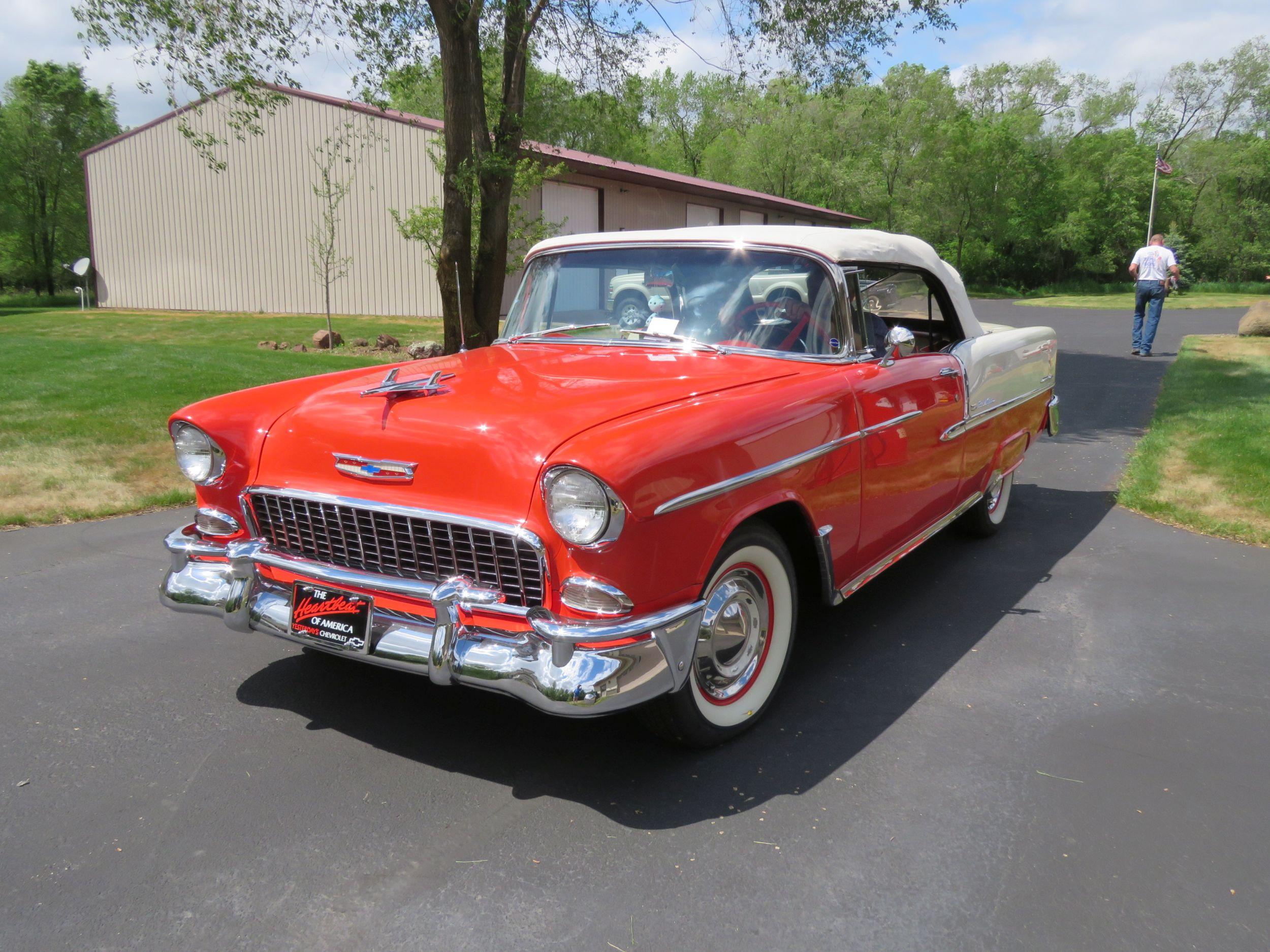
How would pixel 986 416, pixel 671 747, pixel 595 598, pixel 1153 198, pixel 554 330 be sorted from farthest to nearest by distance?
pixel 1153 198 → pixel 986 416 → pixel 554 330 → pixel 671 747 → pixel 595 598

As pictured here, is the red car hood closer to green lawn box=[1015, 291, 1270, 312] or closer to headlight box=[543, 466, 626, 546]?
headlight box=[543, 466, 626, 546]

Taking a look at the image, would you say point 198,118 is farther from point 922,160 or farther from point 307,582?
point 922,160

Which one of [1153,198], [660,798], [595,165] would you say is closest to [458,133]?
[660,798]

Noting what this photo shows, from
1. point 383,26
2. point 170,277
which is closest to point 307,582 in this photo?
point 383,26

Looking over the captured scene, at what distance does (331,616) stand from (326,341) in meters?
13.1

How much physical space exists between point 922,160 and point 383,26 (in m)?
42.1

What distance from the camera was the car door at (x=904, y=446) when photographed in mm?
3664

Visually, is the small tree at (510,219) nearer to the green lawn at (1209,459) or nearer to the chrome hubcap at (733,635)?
the green lawn at (1209,459)

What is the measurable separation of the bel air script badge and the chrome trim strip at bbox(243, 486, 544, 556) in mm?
77

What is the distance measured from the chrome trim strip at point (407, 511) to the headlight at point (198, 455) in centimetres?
18

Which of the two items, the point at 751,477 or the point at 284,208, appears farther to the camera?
the point at 284,208

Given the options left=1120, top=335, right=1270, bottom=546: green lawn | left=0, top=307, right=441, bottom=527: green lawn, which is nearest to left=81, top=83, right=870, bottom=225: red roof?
left=0, top=307, right=441, bottom=527: green lawn

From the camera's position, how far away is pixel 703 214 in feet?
91.2

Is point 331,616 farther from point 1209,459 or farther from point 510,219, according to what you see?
point 510,219
